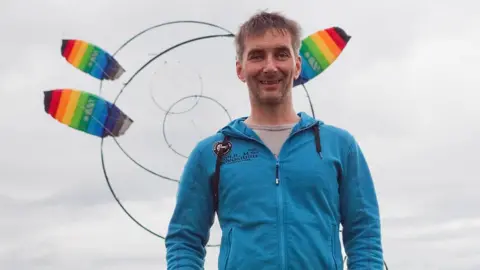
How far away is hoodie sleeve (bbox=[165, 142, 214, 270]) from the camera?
3.79 m

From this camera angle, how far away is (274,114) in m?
3.78

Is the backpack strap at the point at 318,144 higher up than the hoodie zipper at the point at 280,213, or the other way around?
the backpack strap at the point at 318,144

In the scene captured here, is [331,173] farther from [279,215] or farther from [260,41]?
[260,41]

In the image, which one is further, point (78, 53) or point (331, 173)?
point (78, 53)

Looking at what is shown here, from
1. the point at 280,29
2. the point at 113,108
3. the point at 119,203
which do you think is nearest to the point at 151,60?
the point at 113,108

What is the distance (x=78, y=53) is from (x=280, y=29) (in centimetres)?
1286

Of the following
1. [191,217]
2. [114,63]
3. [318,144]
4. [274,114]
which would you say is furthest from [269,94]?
[114,63]

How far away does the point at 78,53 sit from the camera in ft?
53.0

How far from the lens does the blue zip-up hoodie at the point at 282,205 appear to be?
352 cm

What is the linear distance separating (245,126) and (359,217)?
0.69 meters

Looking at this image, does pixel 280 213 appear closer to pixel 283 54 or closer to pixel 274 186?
pixel 274 186

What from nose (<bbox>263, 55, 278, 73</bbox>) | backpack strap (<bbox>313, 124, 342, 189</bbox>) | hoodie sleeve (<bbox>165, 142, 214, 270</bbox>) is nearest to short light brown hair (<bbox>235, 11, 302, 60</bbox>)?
nose (<bbox>263, 55, 278, 73</bbox>)

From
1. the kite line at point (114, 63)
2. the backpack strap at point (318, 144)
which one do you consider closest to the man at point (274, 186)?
the backpack strap at point (318, 144)

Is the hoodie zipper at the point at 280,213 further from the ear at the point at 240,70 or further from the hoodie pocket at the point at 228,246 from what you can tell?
the ear at the point at 240,70
